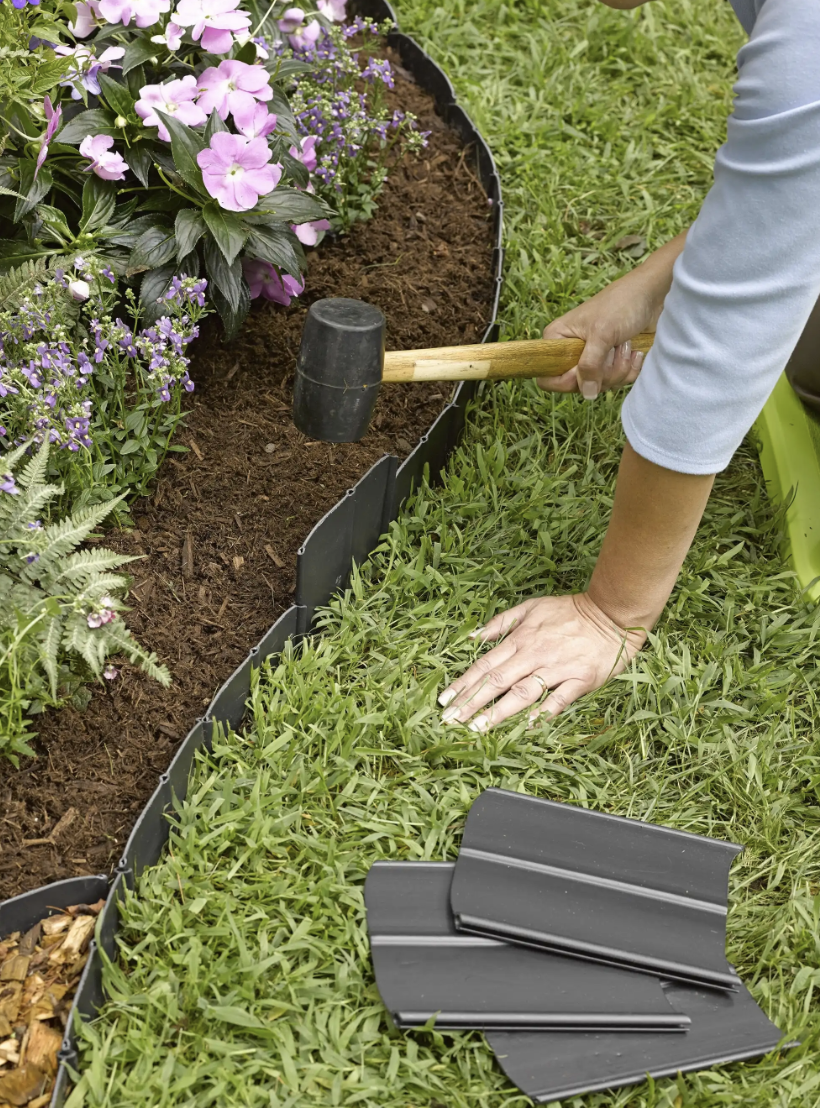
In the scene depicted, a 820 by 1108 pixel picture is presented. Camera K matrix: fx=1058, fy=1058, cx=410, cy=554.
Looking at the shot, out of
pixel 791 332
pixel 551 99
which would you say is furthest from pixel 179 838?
pixel 551 99

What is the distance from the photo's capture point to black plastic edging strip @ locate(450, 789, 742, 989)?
5.96ft

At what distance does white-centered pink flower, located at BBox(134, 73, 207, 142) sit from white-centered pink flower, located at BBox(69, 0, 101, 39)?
20cm

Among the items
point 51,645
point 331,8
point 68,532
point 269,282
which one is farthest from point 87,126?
Answer: point 51,645

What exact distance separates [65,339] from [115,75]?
0.73 m

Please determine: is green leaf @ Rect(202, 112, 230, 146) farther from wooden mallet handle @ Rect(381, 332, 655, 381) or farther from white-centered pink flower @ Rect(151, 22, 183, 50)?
wooden mallet handle @ Rect(381, 332, 655, 381)

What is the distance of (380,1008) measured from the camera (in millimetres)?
1729

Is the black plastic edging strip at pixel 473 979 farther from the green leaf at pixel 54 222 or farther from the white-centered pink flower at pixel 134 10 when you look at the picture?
the white-centered pink flower at pixel 134 10

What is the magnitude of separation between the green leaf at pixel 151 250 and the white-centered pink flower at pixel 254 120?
27cm

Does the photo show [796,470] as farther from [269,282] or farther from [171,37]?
[171,37]

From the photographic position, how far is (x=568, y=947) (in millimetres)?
1810

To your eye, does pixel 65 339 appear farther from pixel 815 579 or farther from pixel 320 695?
pixel 815 579

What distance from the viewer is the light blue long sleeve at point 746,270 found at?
5.24 feet

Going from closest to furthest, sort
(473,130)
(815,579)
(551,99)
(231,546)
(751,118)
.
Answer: (751,118) → (231,546) → (815,579) → (473,130) → (551,99)

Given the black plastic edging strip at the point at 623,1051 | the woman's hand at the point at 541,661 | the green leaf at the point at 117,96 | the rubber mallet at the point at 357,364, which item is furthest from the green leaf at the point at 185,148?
the black plastic edging strip at the point at 623,1051
